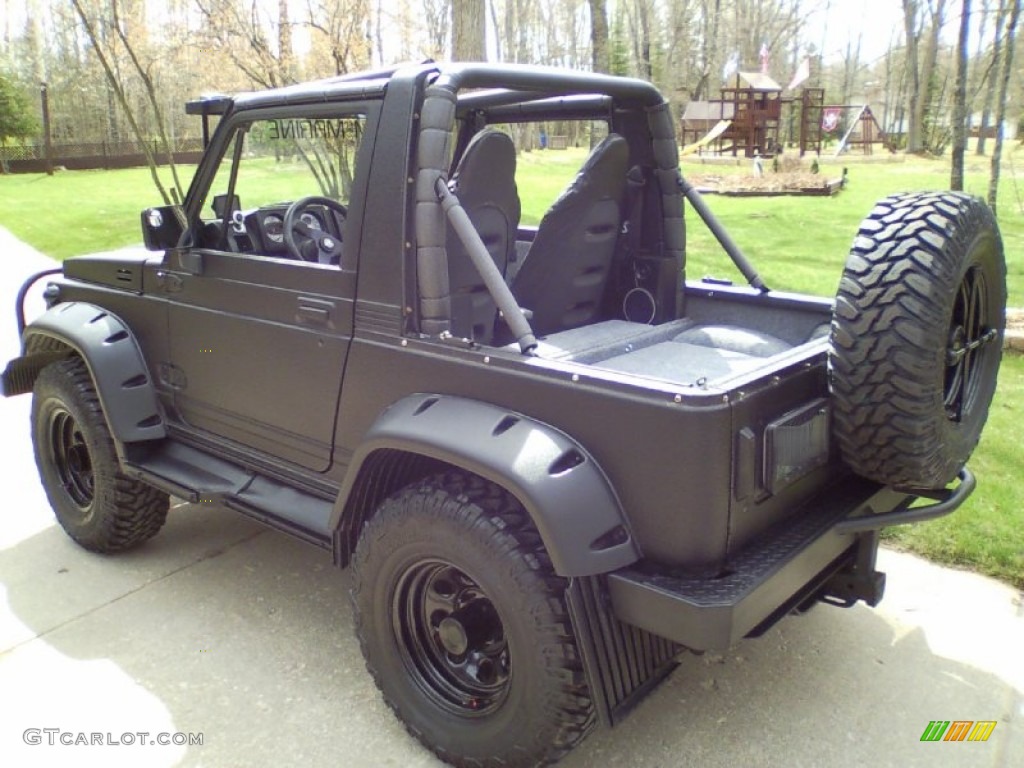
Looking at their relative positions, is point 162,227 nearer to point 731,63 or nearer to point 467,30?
point 467,30

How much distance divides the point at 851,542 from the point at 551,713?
3.78 ft

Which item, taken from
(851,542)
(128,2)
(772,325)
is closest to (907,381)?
(851,542)

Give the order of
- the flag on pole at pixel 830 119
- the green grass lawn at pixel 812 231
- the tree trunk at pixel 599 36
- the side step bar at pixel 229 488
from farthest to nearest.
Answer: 1. the flag on pole at pixel 830 119
2. the tree trunk at pixel 599 36
3. the green grass lawn at pixel 812 231
4. the side step bar at pixel 229 488

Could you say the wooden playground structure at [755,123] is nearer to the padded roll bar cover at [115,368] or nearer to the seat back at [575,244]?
the seat back at [575,244]

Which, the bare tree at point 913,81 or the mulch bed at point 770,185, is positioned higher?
the bare tree at point 913,81

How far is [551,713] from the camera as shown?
2.34 metres

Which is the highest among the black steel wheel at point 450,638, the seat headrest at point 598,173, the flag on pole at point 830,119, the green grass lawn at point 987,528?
the flag on pole at point 830,119

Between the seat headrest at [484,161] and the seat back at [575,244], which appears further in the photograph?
the seat back at [575,244]

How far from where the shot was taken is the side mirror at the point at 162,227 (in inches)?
141

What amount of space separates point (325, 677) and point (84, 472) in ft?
5.96

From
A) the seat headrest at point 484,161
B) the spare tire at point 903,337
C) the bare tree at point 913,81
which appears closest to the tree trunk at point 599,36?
the seat headrest at point 484,161

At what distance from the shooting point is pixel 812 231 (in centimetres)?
1198

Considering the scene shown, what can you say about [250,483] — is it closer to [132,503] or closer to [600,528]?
[132,503]

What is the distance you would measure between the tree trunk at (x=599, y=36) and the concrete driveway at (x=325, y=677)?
33.3 ft
